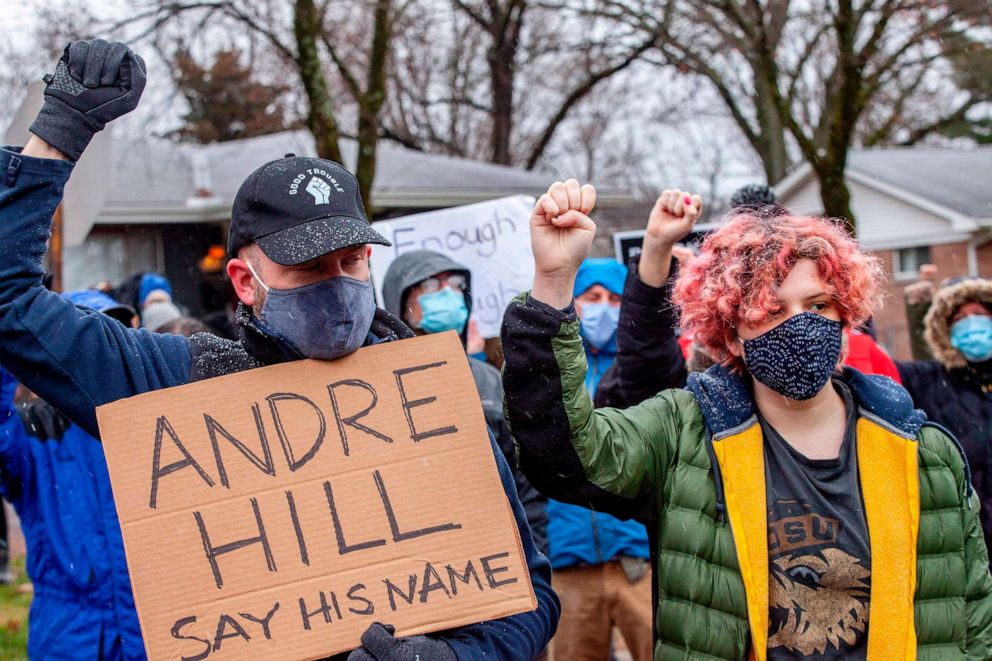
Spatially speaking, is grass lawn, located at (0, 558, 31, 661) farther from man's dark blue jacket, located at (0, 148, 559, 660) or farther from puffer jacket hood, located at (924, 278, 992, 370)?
puffer jacket hood, located at (924, 278, 992, 370)

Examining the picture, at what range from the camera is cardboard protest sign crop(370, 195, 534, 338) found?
219 inches

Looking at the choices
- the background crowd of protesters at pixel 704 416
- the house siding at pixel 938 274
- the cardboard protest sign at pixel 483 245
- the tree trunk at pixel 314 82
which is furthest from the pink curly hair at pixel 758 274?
the house siding at pixel 938 274

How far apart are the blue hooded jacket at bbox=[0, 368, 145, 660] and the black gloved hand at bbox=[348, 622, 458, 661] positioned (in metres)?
1.68

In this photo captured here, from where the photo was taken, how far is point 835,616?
2324 millimetres

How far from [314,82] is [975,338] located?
6451mm

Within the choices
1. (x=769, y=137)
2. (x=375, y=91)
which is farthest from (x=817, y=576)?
(x=769, y=137)

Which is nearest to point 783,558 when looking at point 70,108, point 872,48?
point 70,108

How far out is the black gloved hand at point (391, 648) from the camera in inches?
75.2

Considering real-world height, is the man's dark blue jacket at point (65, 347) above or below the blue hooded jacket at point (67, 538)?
above

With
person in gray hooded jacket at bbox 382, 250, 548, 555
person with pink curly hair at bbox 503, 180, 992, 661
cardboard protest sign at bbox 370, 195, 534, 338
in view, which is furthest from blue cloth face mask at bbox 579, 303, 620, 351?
person with pink curly hair at bbox 503, 180, 992, 661

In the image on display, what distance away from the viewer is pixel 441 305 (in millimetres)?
4398

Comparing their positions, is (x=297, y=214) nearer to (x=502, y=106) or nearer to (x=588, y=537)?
(x=588, y=537)

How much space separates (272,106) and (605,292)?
1418cm

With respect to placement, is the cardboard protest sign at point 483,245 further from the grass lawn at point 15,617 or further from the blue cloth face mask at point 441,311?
the grass lawn at point 15,617
